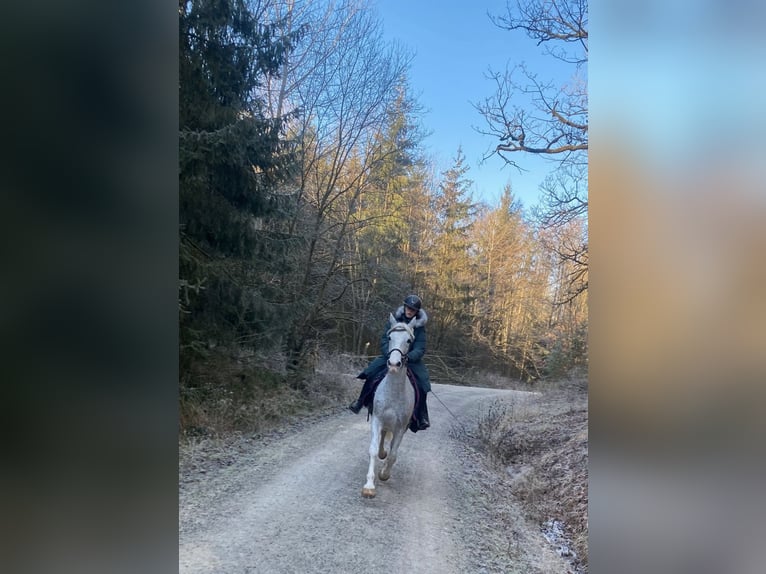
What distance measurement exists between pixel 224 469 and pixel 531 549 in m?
2.52

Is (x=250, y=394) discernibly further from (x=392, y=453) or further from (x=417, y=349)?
(x=417, y=349)

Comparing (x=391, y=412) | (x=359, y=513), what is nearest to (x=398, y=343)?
(x=391, y=412)

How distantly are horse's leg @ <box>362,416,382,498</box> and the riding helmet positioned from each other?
899 mm

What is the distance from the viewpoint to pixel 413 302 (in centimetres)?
298

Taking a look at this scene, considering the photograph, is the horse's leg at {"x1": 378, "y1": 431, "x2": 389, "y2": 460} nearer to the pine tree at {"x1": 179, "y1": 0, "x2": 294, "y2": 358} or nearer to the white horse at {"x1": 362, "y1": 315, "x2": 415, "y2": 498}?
the white horse at {"x1": 362, "y1": 315, "x2": 415, "y2": 498}

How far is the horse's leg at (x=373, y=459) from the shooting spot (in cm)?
282

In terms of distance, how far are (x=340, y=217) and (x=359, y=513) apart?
257 cm
